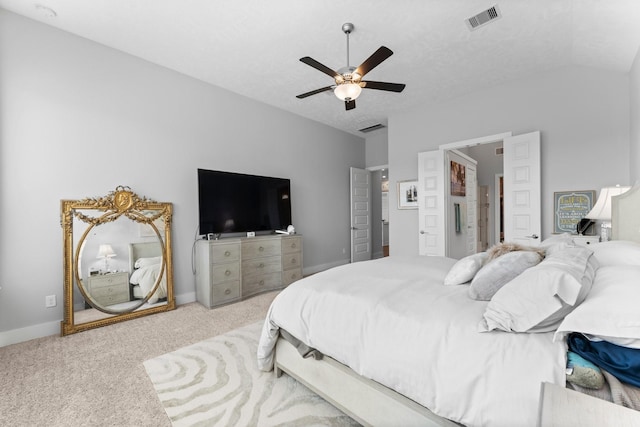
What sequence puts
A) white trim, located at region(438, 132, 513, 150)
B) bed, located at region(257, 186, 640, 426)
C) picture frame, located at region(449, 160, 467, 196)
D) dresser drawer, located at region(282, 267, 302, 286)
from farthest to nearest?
picture frame, located at region(449, 160, 467, 196)
dresser drawer, located at region(282, 267, 302, 286)
white trim, located at region(438, 132, 513, 150)
bed, located at region(257, 186, 640, 426)

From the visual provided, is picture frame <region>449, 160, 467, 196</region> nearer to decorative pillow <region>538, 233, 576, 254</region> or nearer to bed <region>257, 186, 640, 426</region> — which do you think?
decorative pillow <region>538, 233, 576, 254</region>

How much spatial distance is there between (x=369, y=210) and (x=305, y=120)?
8.07 ft

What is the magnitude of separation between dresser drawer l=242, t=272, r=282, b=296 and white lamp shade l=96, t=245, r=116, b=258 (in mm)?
1560

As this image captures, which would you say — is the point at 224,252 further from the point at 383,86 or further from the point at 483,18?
the point at 483,18

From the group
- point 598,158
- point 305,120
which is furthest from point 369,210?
point 598,158

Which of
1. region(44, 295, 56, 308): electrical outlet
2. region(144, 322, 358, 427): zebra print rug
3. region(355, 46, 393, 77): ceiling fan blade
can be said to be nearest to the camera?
region(144, 322, 358, 427): zebra print rug

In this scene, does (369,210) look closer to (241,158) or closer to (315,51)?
(241,158)

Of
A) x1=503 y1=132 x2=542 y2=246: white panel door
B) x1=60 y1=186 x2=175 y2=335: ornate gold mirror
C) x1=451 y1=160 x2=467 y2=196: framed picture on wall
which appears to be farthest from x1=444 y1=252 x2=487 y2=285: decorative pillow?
x1=60 y1=186 x2=175 y2=335: ornate gold mirror

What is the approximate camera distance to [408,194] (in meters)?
4.98

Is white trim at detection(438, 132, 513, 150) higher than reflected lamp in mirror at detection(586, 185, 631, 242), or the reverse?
white trim at detection(438, 132, 513, 150)

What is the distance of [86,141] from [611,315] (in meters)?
4.19

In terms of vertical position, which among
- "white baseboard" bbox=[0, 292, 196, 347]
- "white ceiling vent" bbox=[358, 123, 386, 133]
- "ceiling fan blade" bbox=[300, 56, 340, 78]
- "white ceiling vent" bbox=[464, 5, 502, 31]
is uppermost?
"white ceiling vent" bbox=[464, 5, 502, 31]

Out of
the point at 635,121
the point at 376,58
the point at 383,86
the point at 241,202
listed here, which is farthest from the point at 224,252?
the point at 635,121

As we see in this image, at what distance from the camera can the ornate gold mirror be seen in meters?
2.91
